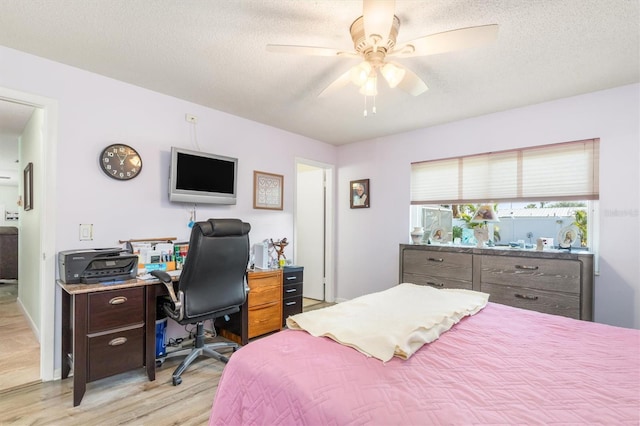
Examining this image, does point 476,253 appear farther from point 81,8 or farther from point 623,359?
point 81,8

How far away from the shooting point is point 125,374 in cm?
245

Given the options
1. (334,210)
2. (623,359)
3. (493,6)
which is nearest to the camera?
(623,359)

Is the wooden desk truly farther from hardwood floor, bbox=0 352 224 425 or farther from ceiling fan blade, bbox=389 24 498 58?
ceiling fan blade, bbox=389 24 498 58

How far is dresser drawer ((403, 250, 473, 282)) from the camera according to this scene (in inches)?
121

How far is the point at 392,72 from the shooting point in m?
1.83

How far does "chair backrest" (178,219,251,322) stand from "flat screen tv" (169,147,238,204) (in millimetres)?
851

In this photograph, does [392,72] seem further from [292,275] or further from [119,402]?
[119,402]

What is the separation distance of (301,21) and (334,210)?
10.4 ft

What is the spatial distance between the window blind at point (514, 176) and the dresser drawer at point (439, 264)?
2.48 feet

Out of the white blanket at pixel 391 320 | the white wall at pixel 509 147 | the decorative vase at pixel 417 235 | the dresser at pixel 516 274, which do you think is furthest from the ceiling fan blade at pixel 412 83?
the decorative vase at pixel 417 235

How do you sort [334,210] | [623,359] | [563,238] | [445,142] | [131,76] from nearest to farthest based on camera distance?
[623,359] < [131,76] < [563,238] < [445,142] < [334,210]

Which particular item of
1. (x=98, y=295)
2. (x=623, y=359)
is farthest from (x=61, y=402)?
(x=623, y=359)

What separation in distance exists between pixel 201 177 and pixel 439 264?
2585 mm

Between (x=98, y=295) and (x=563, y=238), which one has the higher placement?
(x=563, y=238)
